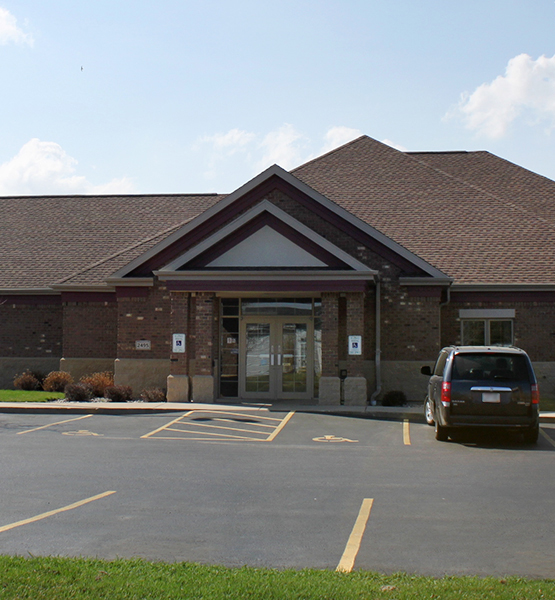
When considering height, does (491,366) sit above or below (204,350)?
below

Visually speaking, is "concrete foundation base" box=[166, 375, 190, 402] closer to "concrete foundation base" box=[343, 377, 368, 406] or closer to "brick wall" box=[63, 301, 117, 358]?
"brick wall" box=[63, 301, 117, 358]

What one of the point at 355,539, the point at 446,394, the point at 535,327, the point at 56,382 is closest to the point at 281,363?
the point at 56,382

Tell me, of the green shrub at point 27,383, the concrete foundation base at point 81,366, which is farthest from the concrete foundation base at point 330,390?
the green shrub at point 27,383

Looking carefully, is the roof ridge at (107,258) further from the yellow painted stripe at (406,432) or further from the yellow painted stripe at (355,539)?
the yellow painted stripe at (355,539)

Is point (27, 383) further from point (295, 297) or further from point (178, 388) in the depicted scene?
point (295, 297)

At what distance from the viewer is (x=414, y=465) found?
10961 millimetres

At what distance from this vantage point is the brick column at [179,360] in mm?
19750

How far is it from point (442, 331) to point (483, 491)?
1289 centimetres

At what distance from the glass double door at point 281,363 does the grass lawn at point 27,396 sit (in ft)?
17.7

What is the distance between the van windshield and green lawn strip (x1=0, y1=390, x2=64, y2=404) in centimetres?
1150

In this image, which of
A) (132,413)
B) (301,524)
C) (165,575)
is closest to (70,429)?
(132,413)

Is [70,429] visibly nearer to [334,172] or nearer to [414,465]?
[414,465]

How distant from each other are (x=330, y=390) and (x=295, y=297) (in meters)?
3.17

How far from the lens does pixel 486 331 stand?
2158cm
